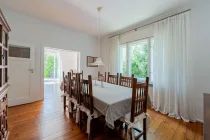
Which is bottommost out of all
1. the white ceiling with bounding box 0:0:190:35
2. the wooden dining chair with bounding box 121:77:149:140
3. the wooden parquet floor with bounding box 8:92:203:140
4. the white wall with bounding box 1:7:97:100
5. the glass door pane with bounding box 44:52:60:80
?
the wooden parquet floor with bounding box 8:92:203:140

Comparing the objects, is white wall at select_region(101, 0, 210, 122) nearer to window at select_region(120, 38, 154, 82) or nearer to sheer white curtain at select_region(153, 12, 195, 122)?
sheer white curtain at select_region(153, 12, 195, 122)

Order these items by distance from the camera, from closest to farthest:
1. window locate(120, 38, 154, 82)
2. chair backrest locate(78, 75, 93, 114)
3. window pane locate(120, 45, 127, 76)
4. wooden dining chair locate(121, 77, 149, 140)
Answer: wooden dining chair locate(121, 77, 149, 140) < chair backrest locate(78, 75, 93, 114) < window locate(120, 38, 154, 82) < window pane locate(120, 45, 127, 76)

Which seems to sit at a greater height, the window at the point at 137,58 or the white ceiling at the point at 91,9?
the white ceiling at the point at 91,9

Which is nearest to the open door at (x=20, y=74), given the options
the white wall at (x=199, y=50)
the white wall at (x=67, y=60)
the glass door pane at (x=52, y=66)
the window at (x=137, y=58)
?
the white wall at (x=67, y=60)

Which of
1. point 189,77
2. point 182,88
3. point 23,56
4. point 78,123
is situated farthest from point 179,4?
point 23,56

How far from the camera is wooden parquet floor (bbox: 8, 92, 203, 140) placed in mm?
1644

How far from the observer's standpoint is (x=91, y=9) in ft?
8.23

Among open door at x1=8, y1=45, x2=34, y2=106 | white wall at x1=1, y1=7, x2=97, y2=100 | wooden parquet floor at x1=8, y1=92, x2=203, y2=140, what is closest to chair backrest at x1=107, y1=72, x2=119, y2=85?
wooden parquet floor at x1=8, y1=92, x2=203, y2=140

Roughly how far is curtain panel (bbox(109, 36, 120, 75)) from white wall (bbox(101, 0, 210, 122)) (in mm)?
2159

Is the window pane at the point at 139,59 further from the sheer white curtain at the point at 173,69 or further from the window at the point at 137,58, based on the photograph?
the sheer white curtain at the point at 173,69

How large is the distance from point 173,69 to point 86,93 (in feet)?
7.02

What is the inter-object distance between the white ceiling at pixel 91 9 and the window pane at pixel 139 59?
2.50ft

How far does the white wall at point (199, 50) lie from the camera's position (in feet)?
6.84

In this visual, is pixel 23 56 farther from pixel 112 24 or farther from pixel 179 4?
pixel 179 4
